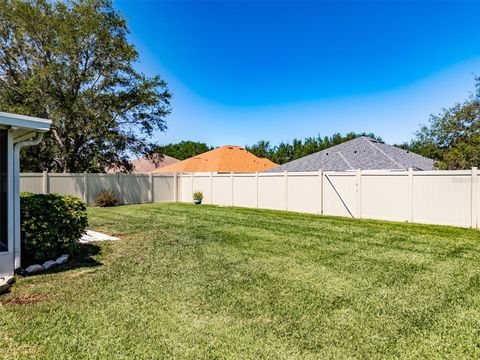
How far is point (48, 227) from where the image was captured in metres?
5.67

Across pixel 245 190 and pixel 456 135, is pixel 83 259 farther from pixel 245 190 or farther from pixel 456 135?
pixel 456 135

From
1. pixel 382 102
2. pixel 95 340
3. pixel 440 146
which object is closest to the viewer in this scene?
pixel 95 340

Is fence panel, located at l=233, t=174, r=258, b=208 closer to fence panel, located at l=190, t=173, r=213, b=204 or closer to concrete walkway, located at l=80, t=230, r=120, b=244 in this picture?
fence panel, located at l=190, t=173, r=213, b=204

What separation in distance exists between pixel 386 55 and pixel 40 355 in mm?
18954

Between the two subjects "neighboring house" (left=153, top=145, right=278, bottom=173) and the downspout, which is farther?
"neighboring house" (left=153, top=145, right=278, bottom=173)

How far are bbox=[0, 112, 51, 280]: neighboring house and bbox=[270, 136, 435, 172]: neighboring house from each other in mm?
14545

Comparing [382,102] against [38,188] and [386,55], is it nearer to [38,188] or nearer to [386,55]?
[386,55]

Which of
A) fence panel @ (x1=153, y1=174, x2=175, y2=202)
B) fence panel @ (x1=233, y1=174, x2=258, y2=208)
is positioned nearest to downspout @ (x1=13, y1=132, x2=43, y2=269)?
fence panel @ (x1=233, y1=174, x2=258, y2=208)

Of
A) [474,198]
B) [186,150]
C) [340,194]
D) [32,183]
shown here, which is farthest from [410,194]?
[186,150]

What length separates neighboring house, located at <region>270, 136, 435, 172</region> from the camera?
1672 centimetres

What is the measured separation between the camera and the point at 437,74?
1652 centimetres

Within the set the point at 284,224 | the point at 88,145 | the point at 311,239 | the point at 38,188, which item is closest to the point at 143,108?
the point at 88,145

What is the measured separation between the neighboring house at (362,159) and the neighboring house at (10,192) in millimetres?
14545

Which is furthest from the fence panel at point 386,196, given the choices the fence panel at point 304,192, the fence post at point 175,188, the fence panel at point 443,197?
the fence post at point 175,188
